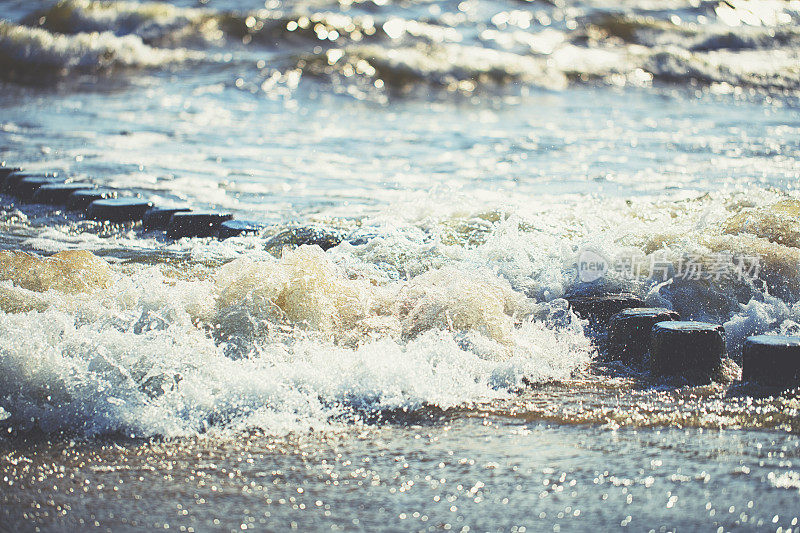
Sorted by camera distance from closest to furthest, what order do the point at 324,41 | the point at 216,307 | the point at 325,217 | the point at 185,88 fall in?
1. the point at 216,307
2. the point at 325,217
3. the point at 185,88
4. the point at 324,41

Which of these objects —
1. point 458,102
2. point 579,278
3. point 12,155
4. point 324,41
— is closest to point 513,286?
point 579,278

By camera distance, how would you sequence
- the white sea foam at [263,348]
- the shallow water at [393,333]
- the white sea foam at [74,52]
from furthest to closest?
the white sea foam at [74,52] → the white sea foam at [263,348] → the shallow water at [393,333]

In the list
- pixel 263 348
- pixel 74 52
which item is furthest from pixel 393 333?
pixel 74 52

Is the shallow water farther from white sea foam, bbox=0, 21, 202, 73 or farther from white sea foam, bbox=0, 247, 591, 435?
white sea foam, bbox=0, 21, 202, 73

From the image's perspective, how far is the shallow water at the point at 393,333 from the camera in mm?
2926

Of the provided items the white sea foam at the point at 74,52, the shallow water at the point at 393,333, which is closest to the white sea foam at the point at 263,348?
the shallow water at the point at 393,333

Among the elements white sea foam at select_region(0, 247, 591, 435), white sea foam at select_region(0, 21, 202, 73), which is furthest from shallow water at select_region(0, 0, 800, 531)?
white sea foam at select_region(0, 21, 202, 73)

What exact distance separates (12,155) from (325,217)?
489 cm

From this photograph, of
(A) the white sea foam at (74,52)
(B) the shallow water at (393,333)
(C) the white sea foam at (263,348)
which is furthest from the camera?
(A) the white sea foam at (74,52)

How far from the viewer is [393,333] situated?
4.55m

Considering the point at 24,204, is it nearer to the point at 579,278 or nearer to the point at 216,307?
the point at 216,307

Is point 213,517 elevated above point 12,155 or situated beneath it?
elevated above

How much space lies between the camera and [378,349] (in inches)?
164

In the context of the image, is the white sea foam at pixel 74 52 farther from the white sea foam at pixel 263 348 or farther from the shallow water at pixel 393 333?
the white sea foam at pixel 263 348
